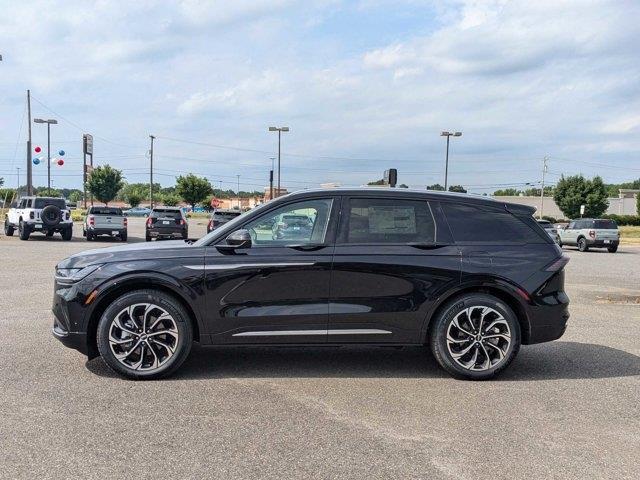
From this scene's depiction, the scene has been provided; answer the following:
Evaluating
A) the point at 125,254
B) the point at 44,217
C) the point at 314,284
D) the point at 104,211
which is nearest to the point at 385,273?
the point at 314,284

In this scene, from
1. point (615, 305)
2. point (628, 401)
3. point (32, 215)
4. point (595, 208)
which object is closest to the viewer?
point (628, 401)

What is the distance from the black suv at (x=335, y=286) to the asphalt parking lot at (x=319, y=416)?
365 mm

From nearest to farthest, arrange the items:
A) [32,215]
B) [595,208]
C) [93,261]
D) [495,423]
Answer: [495,423], [93,261], [32,215], [595,208]

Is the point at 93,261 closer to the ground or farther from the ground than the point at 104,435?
farther from the ground

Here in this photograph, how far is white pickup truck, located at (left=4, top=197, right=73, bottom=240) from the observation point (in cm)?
2355

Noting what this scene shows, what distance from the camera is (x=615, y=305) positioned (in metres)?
9.82

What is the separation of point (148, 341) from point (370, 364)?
2.15 metres

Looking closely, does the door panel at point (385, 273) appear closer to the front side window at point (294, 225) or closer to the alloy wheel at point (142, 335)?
the front side window at point (294, 225)

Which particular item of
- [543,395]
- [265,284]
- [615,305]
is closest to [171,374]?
[265,284]

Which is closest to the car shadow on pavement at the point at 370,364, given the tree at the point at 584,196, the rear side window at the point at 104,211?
the rear side window at the point at 104,211

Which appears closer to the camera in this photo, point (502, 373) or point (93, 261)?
point (93, 261)

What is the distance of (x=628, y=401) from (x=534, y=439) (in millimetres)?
1358

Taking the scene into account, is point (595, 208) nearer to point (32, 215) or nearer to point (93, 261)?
point (32, 215)

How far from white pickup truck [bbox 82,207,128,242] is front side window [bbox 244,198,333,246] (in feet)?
69.5
